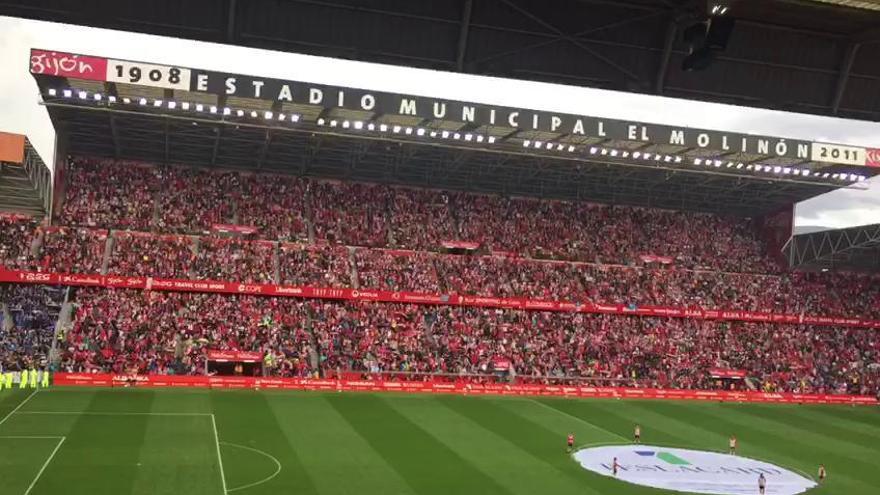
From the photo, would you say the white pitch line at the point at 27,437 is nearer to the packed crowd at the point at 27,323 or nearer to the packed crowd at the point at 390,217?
the packed crowd at the point at 27,323

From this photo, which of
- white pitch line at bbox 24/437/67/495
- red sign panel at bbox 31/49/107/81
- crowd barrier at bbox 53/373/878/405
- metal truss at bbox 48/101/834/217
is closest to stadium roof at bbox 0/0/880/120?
white pitch line at bbox 24/437/67/495

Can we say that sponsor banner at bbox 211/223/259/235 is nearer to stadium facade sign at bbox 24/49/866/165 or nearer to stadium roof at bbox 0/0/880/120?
stadium facade sign at bbox 24/49/866/165

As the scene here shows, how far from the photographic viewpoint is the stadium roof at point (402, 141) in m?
39.2

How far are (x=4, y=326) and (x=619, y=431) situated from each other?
32.4 m

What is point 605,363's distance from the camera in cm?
5022

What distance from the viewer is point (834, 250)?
2338 inches

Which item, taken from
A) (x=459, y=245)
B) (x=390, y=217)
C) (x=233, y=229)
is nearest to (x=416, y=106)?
(x=459, y=245)

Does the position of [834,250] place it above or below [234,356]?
above

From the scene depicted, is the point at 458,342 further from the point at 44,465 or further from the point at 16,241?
the point at 44,465

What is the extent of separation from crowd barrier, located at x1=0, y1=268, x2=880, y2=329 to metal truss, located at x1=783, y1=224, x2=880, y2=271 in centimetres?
536

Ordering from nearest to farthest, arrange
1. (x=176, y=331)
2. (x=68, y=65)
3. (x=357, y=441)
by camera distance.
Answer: (x=357, y=441)
(x=68, y=65)
(x=176, y=331)

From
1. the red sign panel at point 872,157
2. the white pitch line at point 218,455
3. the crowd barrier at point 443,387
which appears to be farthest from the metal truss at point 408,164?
the white pitch line at point 218,455

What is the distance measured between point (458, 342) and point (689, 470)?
22019 mm

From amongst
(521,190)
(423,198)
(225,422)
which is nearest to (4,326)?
(225,422)
